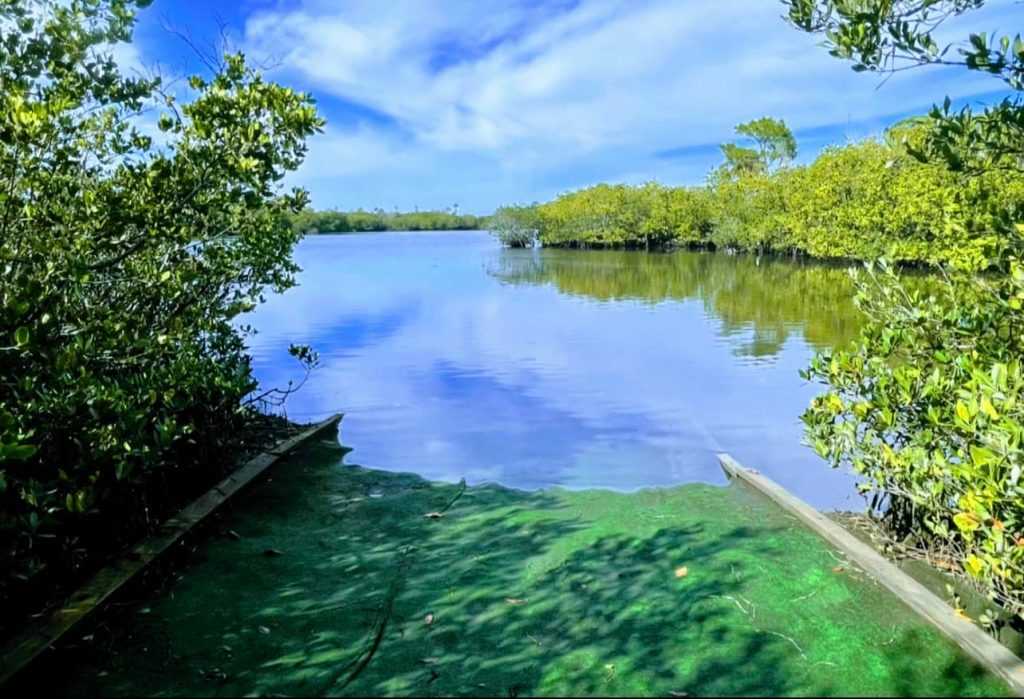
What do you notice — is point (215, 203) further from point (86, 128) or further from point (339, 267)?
point (339, 267)

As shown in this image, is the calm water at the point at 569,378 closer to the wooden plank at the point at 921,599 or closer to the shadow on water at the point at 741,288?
the shadow on water at the point at 741,288

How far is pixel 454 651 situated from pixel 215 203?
2.78 meters

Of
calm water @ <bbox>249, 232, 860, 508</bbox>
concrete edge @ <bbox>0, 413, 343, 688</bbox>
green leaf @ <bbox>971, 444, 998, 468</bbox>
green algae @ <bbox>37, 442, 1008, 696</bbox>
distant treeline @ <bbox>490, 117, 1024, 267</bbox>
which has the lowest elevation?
calm water @ <bbox>249, 232, 860, 508</bbox>

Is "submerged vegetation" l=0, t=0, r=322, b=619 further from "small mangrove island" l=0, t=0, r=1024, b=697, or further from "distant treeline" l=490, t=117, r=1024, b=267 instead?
"distant treeline" l=490, t=117, r=1024, b=267

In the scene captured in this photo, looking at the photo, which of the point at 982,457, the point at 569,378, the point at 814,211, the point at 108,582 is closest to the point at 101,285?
the point at 108,582

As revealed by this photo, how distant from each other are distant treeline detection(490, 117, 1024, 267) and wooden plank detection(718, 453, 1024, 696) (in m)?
1.51

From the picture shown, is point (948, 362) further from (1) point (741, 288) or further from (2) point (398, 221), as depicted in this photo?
(2) point (398, 221)

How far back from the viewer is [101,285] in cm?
385

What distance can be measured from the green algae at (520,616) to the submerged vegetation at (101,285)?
51 centimetres

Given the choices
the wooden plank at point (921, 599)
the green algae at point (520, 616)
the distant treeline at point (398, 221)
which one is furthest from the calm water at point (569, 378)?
the distant treeline at point (398, 221)

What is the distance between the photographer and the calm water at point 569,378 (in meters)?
6.65

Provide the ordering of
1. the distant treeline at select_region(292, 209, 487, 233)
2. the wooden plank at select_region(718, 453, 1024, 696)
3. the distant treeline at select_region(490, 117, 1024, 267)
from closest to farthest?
the wooden plank at select_region(718, 453, 1024, 696)
the distant treeline at select_region(490, 117, 1024, 267)
the distant treeline at select_region(292, 209, 487, 233)

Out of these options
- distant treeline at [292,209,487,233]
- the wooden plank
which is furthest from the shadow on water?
distant treeline at [292,209,487,233]

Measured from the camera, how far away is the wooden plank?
2.44 meters
